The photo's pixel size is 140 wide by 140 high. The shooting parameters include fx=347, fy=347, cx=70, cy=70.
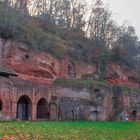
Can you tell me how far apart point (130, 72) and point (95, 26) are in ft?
40.2

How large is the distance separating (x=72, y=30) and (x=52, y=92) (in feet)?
101

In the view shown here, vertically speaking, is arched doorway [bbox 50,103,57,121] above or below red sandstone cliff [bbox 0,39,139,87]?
below

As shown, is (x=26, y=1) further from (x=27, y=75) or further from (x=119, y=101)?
(x=119, y=101)

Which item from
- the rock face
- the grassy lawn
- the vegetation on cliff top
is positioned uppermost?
the vegetation on cliff top

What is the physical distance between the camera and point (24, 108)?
38.6 m

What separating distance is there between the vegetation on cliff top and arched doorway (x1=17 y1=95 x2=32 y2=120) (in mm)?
15445

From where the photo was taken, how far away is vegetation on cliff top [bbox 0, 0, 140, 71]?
186ft

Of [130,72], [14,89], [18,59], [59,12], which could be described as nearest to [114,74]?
[130,72]

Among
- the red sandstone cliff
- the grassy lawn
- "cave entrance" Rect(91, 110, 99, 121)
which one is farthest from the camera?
the red sandstone cliff

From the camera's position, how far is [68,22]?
7444cm

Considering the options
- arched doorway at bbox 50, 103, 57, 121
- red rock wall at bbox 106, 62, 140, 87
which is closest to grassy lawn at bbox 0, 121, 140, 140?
arched doorway at bbox 50, 103, 57, 121

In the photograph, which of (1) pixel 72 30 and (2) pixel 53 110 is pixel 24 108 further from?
(1) pixel 72 30

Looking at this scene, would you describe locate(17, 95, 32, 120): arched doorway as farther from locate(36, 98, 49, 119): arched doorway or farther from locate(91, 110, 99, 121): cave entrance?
locate(91, 110, 99, 121): cave entrance

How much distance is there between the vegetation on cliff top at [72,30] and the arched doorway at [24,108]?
1545 cm
